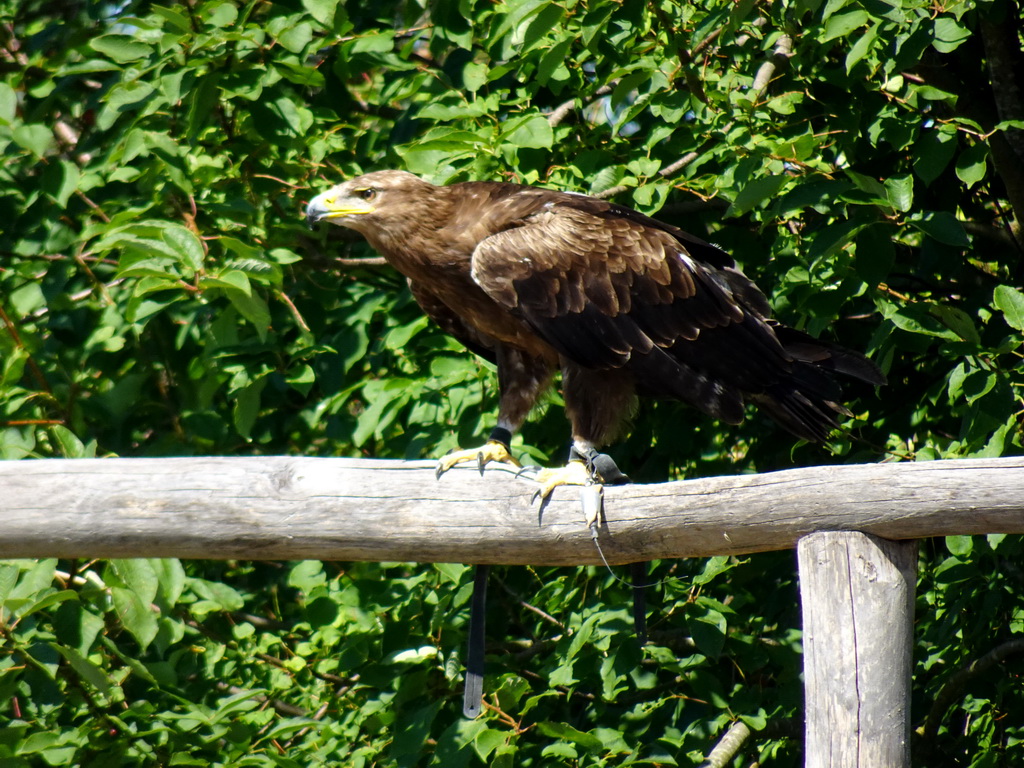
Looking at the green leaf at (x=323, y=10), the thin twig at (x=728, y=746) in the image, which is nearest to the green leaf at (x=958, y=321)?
the thin twig at (x=728, y=746)

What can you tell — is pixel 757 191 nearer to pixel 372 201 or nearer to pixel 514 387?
pixel 514 387

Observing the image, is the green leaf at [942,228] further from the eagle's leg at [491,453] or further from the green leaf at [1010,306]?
the eagle's leg at [491,453]

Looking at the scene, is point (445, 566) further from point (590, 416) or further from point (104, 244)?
point (104, 244)

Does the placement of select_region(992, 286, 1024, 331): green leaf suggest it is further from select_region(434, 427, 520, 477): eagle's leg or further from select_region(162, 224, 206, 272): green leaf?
select_region(162, 224, 206, 272): green leaf

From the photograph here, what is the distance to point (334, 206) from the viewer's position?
338cm

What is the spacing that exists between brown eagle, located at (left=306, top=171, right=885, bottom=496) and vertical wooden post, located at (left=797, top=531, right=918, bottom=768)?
1063mm

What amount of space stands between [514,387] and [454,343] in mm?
330

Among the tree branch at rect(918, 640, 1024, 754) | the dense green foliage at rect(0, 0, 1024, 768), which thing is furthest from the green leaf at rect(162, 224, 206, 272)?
the tree branch at rect(918, 640, 1024, 754)

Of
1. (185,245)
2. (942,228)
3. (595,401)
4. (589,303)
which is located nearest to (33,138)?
(185,245)

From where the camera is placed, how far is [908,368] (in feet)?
11.8

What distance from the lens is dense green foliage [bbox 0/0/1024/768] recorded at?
9.36 feet

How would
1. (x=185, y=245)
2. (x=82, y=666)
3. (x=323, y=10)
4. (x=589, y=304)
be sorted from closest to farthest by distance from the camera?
(x=82, y=666)
(x=185, y=245)
(x=323, y=10)
(x=589, y=304)

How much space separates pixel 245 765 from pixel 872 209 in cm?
217

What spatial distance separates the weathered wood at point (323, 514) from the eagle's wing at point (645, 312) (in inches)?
36.1
